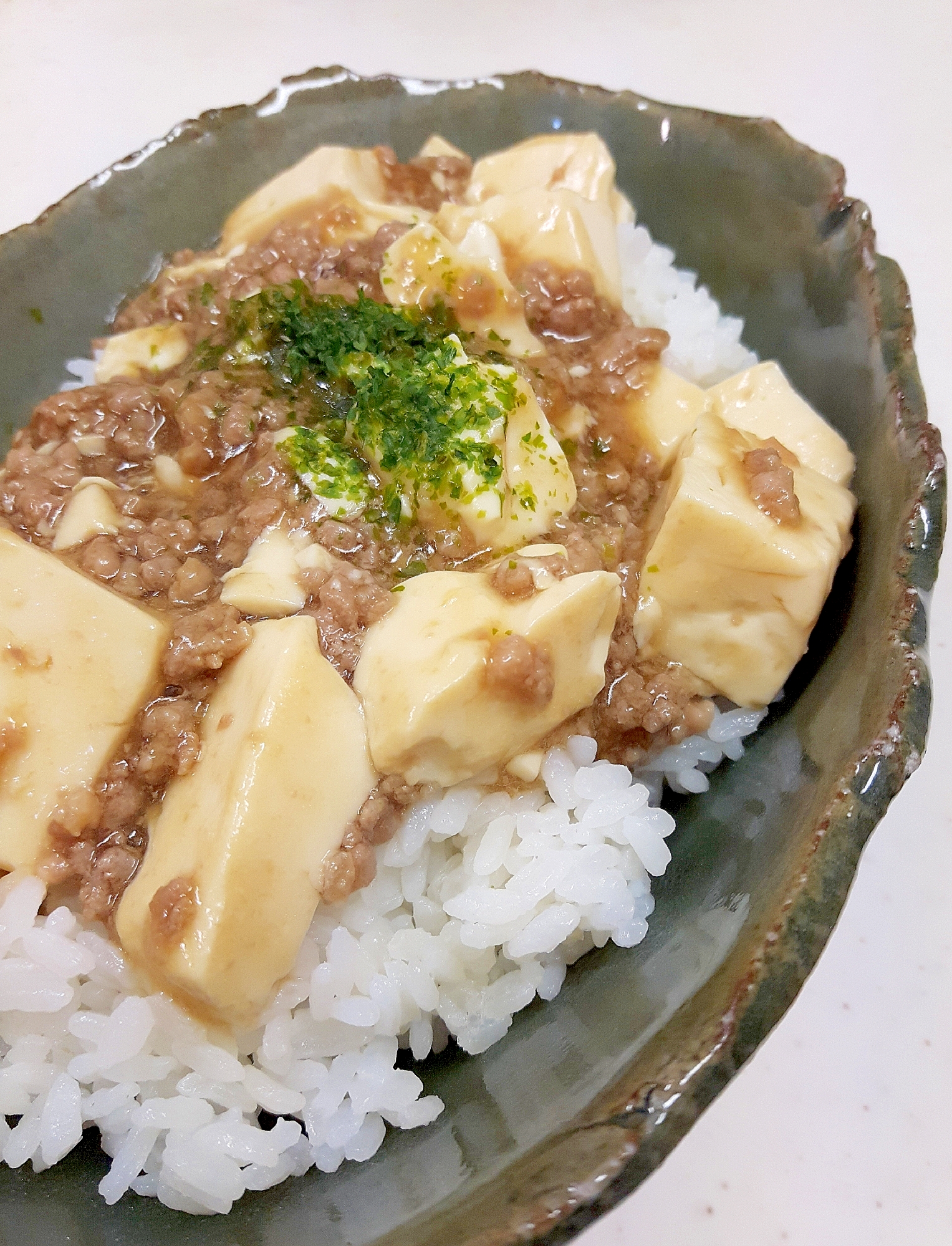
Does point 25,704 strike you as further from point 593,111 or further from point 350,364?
point 593,111

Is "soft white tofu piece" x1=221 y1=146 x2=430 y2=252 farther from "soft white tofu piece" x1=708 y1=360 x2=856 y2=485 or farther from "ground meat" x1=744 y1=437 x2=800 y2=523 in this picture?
"ground meat" x1=744 y1=437 x2=800 y2=523

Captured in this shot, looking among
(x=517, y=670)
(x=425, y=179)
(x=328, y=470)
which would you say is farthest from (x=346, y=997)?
(x=425, y=179)

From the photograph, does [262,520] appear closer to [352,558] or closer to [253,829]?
[352,558]

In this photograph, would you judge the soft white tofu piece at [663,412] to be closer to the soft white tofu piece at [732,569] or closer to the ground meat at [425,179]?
the soft white tofu piece at [732,569]

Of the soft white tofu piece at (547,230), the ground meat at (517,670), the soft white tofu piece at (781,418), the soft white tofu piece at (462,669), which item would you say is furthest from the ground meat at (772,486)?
the soft white tofu piece at (547,230)

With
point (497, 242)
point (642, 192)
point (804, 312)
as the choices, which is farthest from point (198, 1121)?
point (642, 192)

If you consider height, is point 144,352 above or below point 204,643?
above
